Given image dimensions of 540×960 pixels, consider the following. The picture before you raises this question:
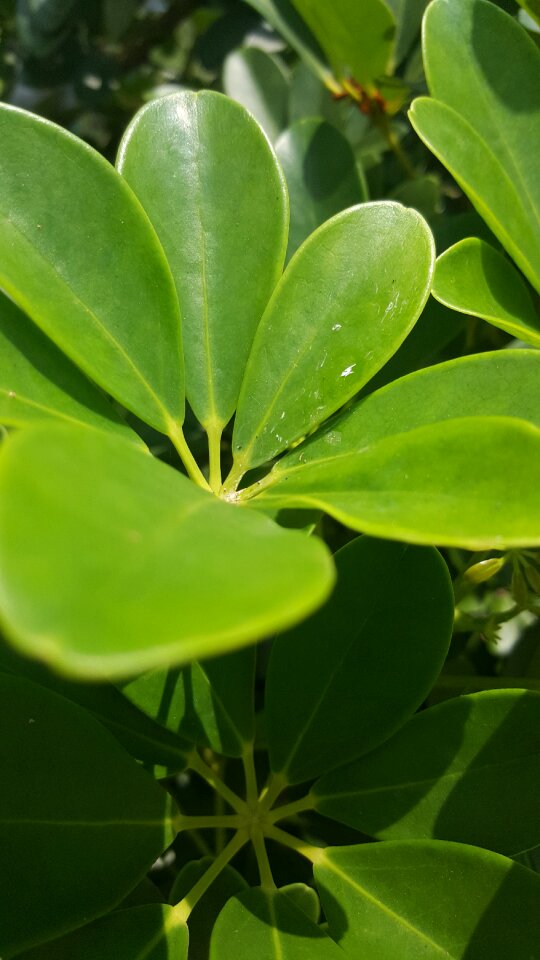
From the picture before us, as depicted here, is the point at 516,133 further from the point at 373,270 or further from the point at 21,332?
the point at 21,332

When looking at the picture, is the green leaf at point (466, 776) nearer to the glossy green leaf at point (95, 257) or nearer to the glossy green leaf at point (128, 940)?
the glossy green leaf at point (128, 940)

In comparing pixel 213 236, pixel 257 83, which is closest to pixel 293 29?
pixel 257 83

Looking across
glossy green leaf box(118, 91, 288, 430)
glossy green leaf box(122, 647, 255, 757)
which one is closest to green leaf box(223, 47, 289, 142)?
glossy green leaf box(118, 91, 288, 430)

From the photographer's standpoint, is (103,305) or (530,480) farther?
(103,305)

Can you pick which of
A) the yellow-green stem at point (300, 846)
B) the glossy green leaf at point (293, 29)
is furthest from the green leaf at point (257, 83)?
the yellow-green stem at point (300, 846)

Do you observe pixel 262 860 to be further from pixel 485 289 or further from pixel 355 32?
pixel 355 32

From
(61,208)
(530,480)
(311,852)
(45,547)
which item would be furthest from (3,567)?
(311,852)

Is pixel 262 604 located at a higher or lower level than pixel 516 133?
higher
